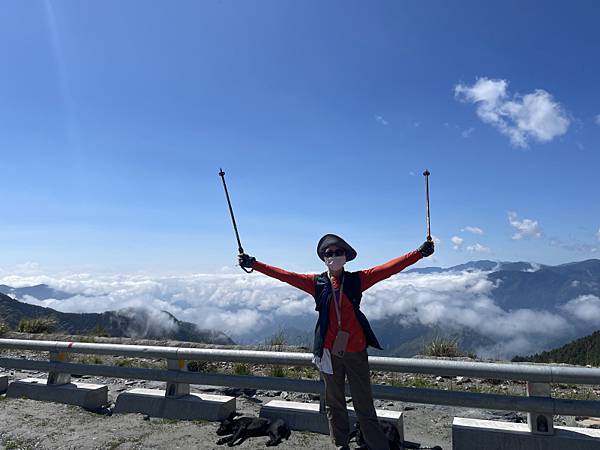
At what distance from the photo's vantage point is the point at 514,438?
414 centimetres

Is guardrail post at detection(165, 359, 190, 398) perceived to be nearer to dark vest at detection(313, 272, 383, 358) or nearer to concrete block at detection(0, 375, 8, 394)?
dark vest at detection(313, 272, 383, 358)

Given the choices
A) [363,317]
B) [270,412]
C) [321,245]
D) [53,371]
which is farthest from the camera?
[53,371]

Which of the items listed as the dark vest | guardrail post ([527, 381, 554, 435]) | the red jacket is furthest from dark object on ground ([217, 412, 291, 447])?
guardrail post ([527, 381, 554, 435])

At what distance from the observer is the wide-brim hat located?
14.9ft

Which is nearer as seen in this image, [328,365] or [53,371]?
[328,365]

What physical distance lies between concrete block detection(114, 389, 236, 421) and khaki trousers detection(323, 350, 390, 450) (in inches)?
66.1

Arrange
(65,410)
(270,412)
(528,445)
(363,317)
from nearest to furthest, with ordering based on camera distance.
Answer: (528,445)
(363,317)
(270,412)
(65,410)

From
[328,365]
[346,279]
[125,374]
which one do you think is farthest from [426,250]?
[125,374]

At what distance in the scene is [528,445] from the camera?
4.09m

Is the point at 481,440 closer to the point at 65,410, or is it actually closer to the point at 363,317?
the point at 363,317

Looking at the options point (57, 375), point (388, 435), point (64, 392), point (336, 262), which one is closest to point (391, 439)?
point (388, 435)

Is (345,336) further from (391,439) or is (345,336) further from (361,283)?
(391,439)

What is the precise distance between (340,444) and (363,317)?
1.20 metres

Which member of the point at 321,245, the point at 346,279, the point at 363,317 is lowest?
the point at 363,317
